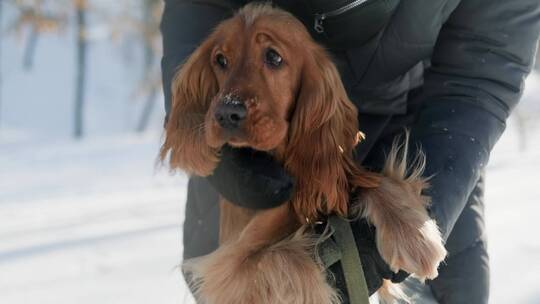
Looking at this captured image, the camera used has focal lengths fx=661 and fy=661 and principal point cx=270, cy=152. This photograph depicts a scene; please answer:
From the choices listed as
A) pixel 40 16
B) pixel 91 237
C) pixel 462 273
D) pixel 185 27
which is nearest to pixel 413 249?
pixel 462 273

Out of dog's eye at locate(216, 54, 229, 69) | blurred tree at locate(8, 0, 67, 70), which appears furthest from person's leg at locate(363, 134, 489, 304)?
blurred tree at locate(8, 0, 67, 70)

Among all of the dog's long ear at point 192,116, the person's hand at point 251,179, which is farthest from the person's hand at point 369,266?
the dog's long ear at point 192,116

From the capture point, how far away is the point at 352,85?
219 cm

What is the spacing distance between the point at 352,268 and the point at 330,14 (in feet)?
2.49

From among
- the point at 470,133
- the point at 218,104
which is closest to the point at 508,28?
the point at 470,133

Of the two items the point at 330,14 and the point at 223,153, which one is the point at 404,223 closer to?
the point at 223,153

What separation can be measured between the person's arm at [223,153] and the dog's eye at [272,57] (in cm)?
24

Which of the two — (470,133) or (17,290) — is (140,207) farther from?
(470,133)

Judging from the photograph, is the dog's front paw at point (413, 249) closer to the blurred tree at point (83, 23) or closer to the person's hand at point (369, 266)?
the person's hand at point (369, 266)

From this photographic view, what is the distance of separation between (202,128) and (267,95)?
0.21 m

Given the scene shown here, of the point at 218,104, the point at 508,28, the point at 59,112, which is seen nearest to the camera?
the point at 218,104

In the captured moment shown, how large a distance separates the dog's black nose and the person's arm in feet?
0.54

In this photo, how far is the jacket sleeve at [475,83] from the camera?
1.90 metres

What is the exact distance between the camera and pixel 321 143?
1773mm
